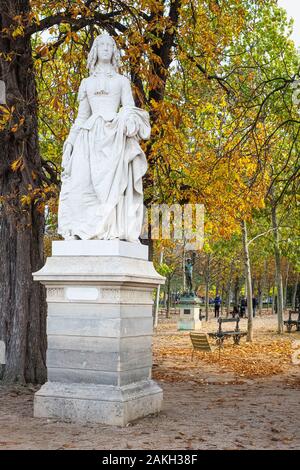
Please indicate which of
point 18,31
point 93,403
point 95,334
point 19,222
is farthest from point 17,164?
point 93,403

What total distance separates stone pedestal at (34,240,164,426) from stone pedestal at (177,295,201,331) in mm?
23330

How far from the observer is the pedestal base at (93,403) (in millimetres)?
7867

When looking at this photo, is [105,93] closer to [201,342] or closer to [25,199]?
[25,199]

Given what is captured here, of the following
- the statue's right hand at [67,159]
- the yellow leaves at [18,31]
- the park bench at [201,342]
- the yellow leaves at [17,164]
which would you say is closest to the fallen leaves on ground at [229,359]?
the park bench at [201,342]

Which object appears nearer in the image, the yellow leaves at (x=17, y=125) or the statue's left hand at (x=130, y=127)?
the statue's left hand at (x=130, y=127)

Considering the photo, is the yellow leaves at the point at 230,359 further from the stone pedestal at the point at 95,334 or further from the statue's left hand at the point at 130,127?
the statue's left hand at the point at 130,127

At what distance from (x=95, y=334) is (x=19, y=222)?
4060mm

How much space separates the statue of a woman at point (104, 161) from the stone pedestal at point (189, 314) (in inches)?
923

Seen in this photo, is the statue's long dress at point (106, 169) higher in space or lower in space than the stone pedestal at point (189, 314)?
higher

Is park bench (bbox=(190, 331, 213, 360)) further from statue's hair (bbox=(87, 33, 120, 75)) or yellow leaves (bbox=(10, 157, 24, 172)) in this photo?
statue's hair (bbox=(87, 33, 120, 75))

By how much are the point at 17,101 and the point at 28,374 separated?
14.8 ft

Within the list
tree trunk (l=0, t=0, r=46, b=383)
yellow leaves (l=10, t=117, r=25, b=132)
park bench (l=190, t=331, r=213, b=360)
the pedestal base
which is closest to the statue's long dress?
the pedestal base

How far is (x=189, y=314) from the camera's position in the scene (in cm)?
3228
